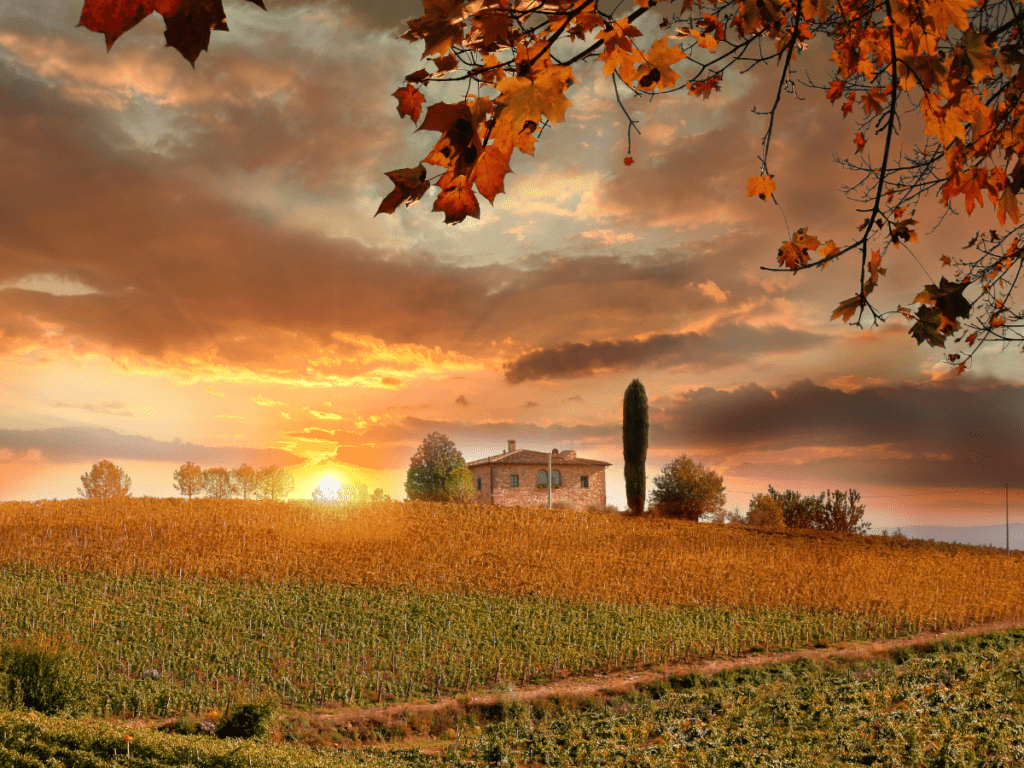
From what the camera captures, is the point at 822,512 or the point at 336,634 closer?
the point at 336,634

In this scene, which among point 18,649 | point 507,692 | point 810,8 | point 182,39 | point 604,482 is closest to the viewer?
point 182,39

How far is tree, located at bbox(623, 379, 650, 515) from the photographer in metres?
28.8

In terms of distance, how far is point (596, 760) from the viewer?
6.32m


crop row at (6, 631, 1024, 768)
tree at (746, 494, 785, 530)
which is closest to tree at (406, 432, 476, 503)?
tree at (746, 494, 785, 530)

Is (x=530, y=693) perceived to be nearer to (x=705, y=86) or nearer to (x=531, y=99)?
(x=705, y=86)

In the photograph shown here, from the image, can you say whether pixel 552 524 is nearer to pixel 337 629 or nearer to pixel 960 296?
pixel 337 629

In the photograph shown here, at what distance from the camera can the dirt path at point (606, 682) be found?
349 inches

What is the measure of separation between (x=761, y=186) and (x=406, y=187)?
2.31m

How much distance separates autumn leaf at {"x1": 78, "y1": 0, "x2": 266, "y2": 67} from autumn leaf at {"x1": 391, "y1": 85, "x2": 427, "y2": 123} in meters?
0.98

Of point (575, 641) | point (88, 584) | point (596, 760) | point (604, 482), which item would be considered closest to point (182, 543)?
point (88, 584)

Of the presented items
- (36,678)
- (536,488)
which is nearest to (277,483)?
(536,488)

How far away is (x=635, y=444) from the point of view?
28875 mm

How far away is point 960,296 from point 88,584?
1755 centimetres

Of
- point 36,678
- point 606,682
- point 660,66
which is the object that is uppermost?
point 660,66
